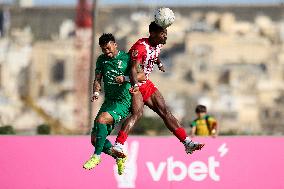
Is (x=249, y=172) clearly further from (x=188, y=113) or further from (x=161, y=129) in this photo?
(x=188, y=113)

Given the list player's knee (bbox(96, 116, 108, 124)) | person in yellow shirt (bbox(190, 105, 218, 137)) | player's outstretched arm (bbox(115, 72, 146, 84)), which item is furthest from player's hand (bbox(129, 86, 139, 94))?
person in yellow shirt (bbox(190, 105, 218, 137))

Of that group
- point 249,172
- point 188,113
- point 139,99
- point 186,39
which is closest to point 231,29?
point 186,39

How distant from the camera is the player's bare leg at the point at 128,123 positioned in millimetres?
12820

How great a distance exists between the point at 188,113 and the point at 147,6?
801cm

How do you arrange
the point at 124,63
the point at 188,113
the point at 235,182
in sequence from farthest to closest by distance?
the point at 188,113
the point at 235,182
the point at 124,63

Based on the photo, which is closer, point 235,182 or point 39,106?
point 235,182

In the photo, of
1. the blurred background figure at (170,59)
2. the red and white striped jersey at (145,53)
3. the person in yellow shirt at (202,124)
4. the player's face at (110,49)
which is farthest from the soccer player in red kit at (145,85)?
the blurred background figure at (170,59)

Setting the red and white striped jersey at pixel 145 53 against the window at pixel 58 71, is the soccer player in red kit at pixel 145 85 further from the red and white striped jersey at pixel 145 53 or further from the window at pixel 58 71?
the window at pixel 58 71

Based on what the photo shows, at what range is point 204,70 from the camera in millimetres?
67562

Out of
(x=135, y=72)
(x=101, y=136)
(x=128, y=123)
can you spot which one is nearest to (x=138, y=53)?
(x=135, y=72)

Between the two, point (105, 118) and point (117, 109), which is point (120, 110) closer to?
point (117, 109)

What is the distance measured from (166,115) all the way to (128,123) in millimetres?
565

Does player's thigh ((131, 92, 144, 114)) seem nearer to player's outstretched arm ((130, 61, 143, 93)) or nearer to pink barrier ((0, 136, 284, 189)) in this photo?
player's outstretched arm ((130, 61, 143, 93))

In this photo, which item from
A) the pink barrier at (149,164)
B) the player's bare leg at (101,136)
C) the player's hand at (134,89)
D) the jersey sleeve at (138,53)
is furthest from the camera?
the pink barrier at (149,164)
